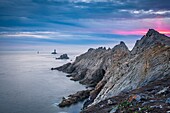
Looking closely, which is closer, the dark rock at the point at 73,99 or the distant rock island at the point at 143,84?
the distant rock island at the point at 143,84

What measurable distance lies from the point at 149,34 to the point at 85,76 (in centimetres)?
4833

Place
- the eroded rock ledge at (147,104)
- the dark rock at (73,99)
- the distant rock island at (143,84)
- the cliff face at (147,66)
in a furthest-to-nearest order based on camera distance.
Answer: the dark rock at (73,99) → the cliff face at (147,66) → the distant rock island at (143,84) → the eroded rock ledge at (147,104)

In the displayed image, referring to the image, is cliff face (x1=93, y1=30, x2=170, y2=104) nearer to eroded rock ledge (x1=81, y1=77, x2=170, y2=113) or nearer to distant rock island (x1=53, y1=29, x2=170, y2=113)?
distant rock island (x1=53, y1=29, x2=170, y2=113)

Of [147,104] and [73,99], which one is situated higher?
[147,104]

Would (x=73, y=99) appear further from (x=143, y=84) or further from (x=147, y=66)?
(x=143, y=84)

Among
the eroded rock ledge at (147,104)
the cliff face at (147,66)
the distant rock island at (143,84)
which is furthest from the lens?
the cliff face at (147,66)

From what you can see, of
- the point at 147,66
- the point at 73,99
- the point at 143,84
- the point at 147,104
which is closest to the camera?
the point at 147,104

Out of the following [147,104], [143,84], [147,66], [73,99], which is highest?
[147,66]

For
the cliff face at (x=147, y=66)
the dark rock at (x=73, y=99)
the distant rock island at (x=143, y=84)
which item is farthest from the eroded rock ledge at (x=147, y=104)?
the dark rock at (x=73, y=99)

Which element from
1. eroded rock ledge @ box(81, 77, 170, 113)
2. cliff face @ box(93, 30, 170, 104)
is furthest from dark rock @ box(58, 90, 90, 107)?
eroded rock ledge @ box(81, 77, 170, 113)

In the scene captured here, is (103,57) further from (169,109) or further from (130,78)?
(169,109)

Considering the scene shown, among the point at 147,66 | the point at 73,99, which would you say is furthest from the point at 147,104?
the point at 73,99

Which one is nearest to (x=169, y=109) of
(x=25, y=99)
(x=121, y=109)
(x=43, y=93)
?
(x=121, y=109)

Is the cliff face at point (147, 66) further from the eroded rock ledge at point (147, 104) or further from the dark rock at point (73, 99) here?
the dark rock at point (73, 99)
